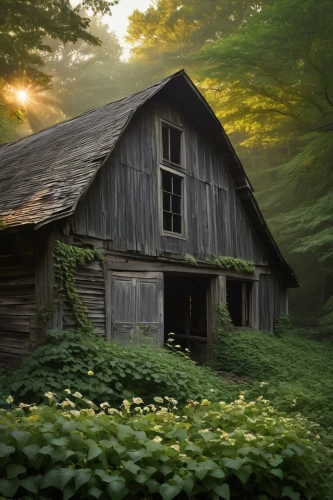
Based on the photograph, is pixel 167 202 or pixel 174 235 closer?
pixel 174 235

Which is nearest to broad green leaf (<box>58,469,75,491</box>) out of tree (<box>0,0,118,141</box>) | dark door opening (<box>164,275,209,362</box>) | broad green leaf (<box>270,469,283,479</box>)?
broad green leaf (<box>270,469,283,479</box>)

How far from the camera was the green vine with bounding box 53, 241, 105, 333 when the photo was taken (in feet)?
27.9

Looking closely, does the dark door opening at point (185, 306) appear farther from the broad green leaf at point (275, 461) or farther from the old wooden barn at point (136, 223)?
Result: the broad green leaf at point (275, 461)

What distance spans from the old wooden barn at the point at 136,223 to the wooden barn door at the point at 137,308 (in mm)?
25

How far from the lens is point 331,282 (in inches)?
880

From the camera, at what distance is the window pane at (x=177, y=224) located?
12000 millimetres

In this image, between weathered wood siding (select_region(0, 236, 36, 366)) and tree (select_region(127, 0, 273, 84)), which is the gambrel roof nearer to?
weathered wood siding (select_region(0, 236, 36, 366))

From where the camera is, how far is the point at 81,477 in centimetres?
342

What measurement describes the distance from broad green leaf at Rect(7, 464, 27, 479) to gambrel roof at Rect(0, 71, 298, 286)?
185 inches

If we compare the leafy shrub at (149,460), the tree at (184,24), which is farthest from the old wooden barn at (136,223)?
the tree at (184,24)

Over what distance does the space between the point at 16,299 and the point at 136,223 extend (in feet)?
10.9

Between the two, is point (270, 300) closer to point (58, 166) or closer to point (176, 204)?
point (176, 204)

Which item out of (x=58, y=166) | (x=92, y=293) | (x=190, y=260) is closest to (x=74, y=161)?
(x=58, y=166)

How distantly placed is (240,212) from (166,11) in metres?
14.5
